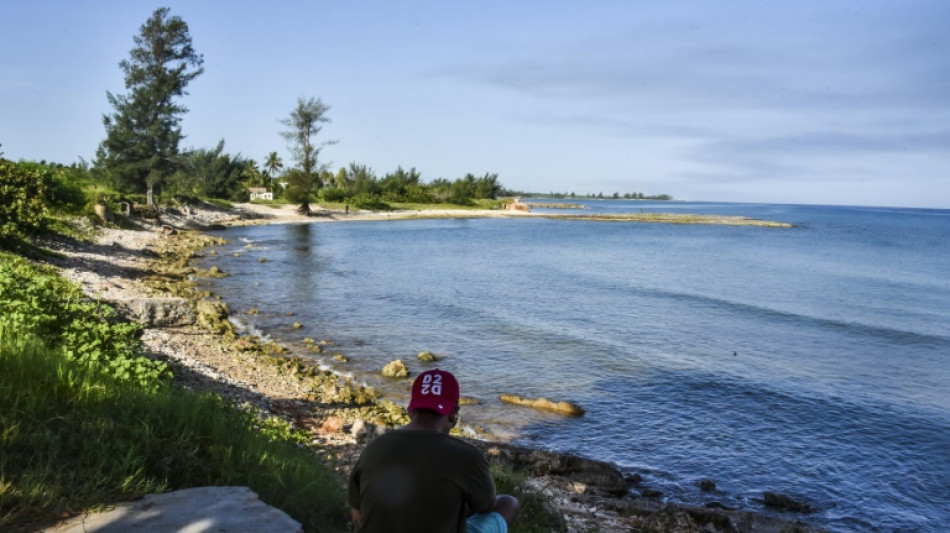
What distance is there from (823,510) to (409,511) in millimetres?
9971

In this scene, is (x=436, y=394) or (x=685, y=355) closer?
(x=436, y=394)

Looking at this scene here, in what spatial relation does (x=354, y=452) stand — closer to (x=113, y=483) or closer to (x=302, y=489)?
(x=302, y=489)

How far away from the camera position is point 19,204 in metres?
21.5

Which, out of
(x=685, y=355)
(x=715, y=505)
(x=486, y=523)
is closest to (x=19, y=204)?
(x=685, y=355)

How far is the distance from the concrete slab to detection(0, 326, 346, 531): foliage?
6.5 inches

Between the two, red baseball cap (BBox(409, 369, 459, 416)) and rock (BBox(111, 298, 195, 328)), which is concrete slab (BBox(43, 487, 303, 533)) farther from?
rock (BBox(111, 298, 195, 328))

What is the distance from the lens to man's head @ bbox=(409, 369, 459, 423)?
3.76 metres

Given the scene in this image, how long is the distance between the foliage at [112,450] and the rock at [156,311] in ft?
32.1

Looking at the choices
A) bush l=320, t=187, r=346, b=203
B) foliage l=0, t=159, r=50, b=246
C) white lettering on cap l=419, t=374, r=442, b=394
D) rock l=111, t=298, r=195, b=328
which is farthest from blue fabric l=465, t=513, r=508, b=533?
bush l=320, t=187, r=346, b=203

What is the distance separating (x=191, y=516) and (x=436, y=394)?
209 cm

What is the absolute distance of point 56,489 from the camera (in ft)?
14.5

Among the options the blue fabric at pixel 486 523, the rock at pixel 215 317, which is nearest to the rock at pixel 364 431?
the blue fabric at pixel 486 523

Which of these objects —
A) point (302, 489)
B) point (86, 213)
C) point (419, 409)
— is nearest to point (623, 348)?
point (302, 489)

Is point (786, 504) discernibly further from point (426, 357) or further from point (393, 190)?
point (393, 190)
